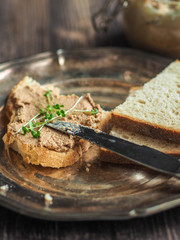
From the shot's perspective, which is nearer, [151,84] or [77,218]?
[77,218]

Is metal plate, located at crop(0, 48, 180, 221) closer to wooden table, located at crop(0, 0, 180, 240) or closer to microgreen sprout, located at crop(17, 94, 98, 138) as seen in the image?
wooden table, located at crop(0, 0, 180, 240)

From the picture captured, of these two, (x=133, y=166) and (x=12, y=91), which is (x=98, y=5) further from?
(x=133, y=166)

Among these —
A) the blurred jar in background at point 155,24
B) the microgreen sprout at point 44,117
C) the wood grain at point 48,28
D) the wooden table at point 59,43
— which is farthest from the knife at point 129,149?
the wood grain at point 48,28

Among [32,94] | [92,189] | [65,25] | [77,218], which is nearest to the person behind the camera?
[77,218]

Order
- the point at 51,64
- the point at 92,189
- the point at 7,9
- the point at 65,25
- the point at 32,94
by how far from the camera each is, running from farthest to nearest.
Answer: the point at 7,9 → the point at 65,25 → the point at 51,64 → the point at 32,94 → the point at 92,189

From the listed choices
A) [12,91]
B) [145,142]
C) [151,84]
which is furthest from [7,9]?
[145,142]
